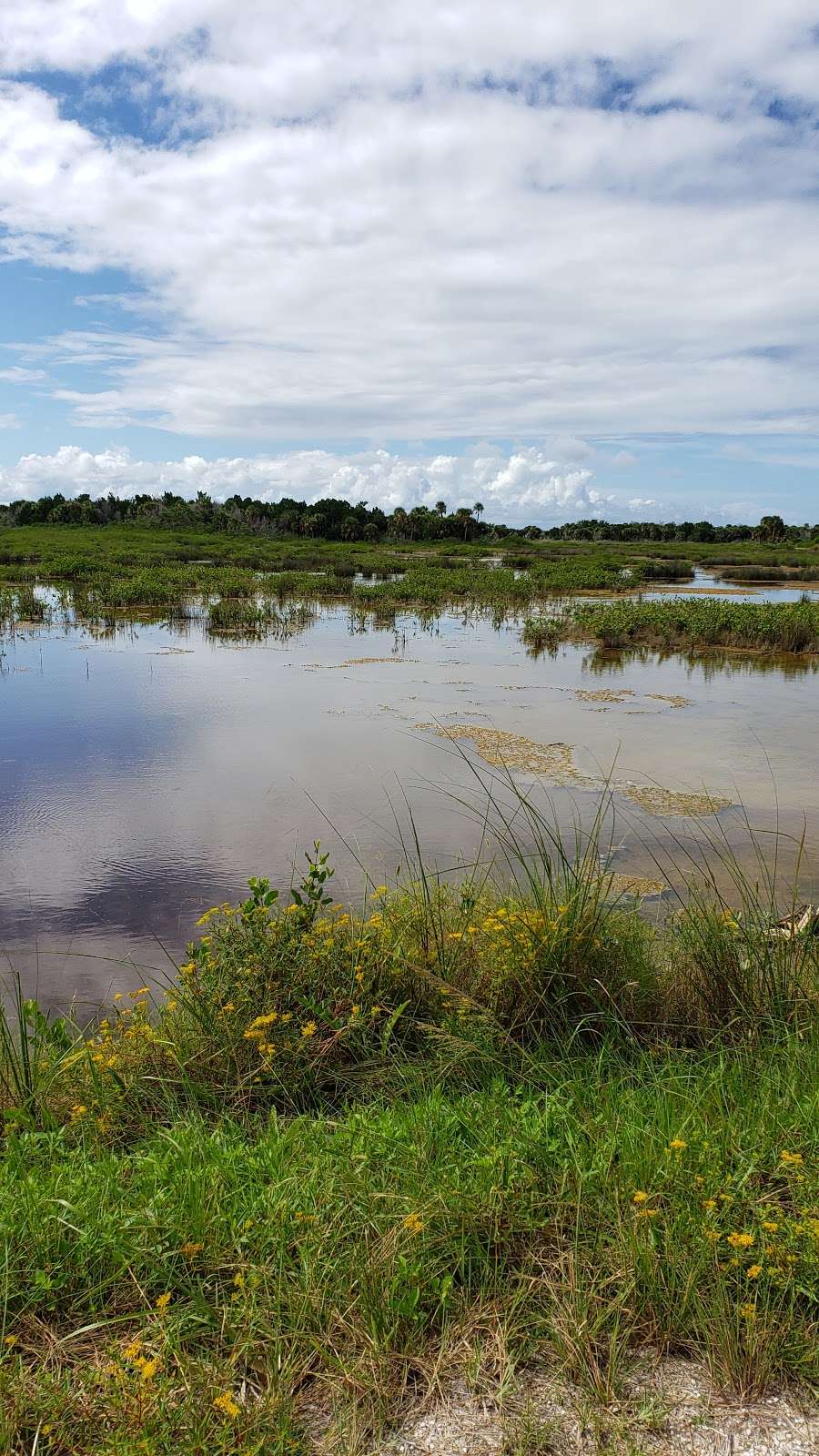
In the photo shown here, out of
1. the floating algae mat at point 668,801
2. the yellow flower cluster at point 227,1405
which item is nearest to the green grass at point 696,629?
the floating algae mat at point 668,801

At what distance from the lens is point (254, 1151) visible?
10.5 ft

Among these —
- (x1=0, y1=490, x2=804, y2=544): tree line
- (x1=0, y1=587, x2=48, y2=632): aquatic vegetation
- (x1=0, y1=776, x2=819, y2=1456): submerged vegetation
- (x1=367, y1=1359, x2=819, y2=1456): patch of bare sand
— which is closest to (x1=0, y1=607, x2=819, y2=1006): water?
(x1=0, y1=776, x2=819, y2=1456): submerged vegetation

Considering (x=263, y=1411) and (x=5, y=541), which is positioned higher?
(x=5, y=541)

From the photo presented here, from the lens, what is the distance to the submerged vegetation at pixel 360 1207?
7.84 feet

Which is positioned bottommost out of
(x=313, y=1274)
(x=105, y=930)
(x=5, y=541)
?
(x=105, y=930)

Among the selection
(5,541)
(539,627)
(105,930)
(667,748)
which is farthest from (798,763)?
(5,541)

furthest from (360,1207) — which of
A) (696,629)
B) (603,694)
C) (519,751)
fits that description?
(696,629)

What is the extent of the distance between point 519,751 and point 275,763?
3.32 metres

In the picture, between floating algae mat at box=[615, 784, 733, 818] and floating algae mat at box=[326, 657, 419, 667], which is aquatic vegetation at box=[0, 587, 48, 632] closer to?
floating algae mat at box=[326, 657, 419, 667]

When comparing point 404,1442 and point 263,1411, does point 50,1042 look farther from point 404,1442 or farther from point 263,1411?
point 404,1442

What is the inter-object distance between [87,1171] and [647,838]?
267 inches

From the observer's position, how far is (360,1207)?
2832mm

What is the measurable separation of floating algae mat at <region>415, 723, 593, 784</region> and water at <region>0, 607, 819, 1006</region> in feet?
0.61

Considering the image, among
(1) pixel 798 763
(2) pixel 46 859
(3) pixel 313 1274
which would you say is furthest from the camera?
(1) pixel 798 763
